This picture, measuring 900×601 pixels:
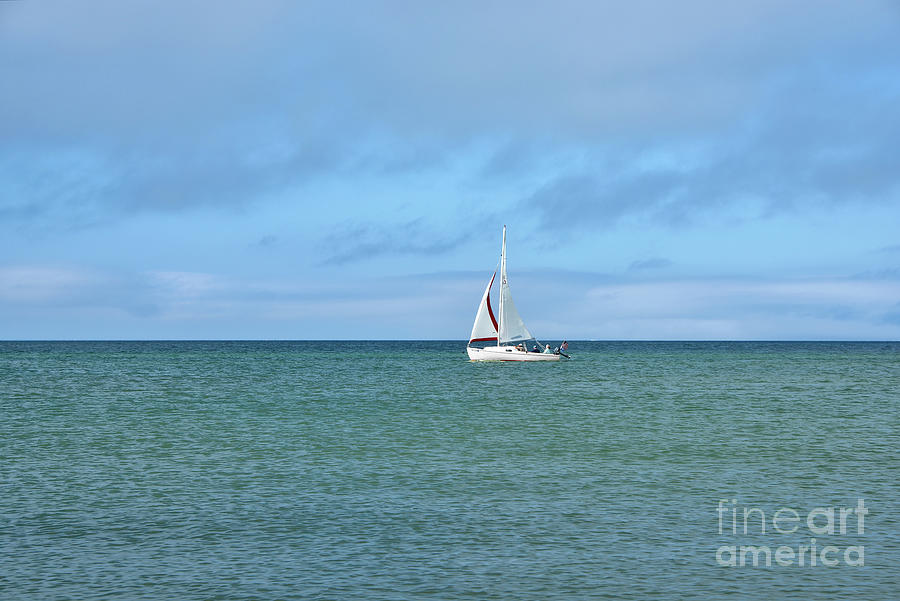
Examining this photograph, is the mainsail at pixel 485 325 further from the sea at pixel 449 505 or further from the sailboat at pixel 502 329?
the sea at pixel 449 505

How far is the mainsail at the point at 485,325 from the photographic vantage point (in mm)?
115312

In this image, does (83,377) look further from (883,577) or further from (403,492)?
(883,577)

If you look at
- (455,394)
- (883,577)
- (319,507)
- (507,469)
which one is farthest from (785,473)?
(455,394)

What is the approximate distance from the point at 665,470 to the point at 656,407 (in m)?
29.0

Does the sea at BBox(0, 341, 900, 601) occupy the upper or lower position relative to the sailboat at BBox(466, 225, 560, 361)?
lower

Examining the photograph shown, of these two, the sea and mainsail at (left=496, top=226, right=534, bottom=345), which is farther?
mainsail at (left=496, top=226, right=534, bottom=345)

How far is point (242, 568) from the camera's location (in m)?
19.5

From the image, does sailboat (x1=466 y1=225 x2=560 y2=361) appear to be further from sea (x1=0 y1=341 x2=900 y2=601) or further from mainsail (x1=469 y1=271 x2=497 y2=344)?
sea (x1=0 y1=341 x2=900 y2=601)

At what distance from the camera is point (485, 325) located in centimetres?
11812

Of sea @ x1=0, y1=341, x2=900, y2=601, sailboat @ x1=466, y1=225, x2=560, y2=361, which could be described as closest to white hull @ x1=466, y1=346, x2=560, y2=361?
sailboat @ x1=466, y1=225, x2=560, y2=361

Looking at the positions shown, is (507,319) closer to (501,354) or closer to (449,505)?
(501,354)

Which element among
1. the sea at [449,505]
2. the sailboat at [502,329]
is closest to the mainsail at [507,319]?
the sailboat at [502,329]

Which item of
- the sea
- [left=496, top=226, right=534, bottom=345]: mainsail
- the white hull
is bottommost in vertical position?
the sea

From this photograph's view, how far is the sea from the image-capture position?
18688 millimetres
